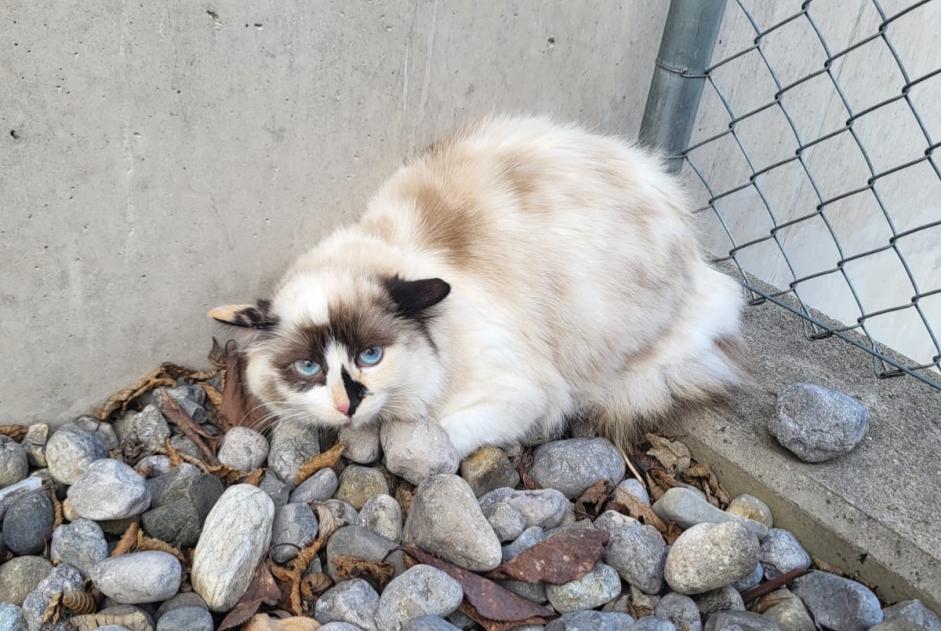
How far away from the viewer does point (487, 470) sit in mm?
1910

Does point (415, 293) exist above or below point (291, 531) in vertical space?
above

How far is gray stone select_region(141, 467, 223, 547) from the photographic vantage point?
1627 millimetres

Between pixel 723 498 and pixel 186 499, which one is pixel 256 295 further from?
pixel 723 498

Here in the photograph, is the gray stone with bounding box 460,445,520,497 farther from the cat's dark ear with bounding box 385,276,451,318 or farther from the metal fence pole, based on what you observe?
the metal fence pole

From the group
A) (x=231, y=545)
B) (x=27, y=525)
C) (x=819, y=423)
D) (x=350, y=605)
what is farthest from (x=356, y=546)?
(x=819, y=423)

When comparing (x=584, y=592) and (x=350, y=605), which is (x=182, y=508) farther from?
(x=584, y=592)

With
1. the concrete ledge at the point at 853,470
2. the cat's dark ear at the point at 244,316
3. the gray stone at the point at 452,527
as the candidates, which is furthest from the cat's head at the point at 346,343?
the concrete ledge at the point at 853,470

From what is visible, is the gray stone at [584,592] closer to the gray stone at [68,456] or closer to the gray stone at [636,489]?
the gray stone at [636,489]

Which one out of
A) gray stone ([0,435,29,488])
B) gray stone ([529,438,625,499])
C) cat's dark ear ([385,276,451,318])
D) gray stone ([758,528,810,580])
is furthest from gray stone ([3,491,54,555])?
gray stone ([758,528,810,580])

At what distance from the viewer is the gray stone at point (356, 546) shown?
164 cm

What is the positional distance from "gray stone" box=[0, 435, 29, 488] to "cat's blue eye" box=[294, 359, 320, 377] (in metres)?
0.70

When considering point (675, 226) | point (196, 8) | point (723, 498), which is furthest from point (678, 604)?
point (196, 8)

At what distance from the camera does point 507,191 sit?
2.04m

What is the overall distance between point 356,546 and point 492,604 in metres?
0.32
